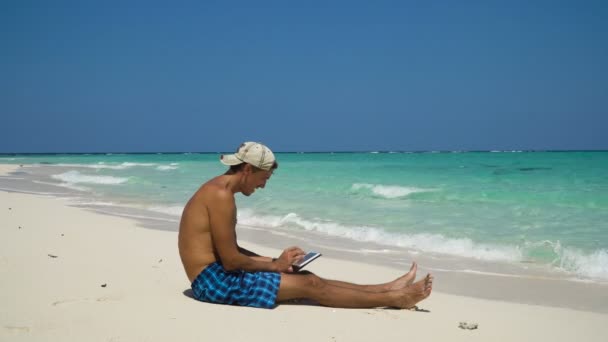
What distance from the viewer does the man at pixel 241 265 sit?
382 centimetres

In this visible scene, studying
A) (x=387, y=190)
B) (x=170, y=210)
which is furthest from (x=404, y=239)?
(x=387, y=190)

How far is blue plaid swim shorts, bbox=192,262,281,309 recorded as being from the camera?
3.90 meters

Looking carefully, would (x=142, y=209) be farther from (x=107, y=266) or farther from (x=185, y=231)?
(x=185, y=231)

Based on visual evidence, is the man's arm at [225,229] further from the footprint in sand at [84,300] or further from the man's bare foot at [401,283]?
the man's bare foot at [401,283]

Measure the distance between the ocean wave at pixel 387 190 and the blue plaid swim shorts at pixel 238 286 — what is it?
10985 millimetres

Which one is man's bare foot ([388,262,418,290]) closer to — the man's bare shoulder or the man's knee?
the man's knee

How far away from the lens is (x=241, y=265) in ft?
12.7

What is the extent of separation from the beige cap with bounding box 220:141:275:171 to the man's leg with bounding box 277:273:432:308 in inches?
29.8

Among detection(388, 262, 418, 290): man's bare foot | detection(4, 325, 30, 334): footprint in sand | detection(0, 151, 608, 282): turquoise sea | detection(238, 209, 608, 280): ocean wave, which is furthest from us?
detection(0, 151, 608, 282): turquoise sea

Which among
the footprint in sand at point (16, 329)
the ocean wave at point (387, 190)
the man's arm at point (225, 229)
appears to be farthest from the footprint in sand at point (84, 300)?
the ocean wave at point (387, 190)

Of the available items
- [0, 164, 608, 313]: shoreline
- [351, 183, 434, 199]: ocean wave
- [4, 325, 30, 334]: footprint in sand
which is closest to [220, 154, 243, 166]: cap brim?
[4, 325, 30, 334]: footprint in sand

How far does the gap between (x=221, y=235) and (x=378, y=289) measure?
3.72ft

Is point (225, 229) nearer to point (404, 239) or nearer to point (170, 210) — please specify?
point (404, 239)

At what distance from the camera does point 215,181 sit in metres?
3.90
